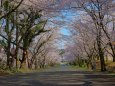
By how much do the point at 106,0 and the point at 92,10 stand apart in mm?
3626

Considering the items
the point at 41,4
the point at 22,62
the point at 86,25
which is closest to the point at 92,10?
the point at 41,4

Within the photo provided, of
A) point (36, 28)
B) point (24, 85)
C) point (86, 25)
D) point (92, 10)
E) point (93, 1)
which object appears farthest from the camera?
point (36, 28)

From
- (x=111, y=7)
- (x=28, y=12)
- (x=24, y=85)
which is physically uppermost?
(x=28, y=12)

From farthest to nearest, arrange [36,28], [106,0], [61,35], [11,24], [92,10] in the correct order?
1. [61,35]
2. [36,28]
3. [11,24]
4. [92,10]
5. [106,0]

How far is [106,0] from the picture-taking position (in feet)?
86.0

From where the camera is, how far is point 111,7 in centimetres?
2656

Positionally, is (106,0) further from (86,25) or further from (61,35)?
(61,35)

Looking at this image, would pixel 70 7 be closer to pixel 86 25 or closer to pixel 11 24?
pixel 86 25

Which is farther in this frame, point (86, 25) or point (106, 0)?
point (86, 25)

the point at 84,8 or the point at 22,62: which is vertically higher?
the point at 84,8

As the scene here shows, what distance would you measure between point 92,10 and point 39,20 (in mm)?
18705

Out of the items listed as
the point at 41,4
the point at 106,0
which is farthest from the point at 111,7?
the point at 41,4

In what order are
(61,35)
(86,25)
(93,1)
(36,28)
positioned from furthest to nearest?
1. (61,35)
2. (36,28)
3. (86,25)
4. (93,1)

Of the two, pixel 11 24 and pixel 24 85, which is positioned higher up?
pixel 11 24
